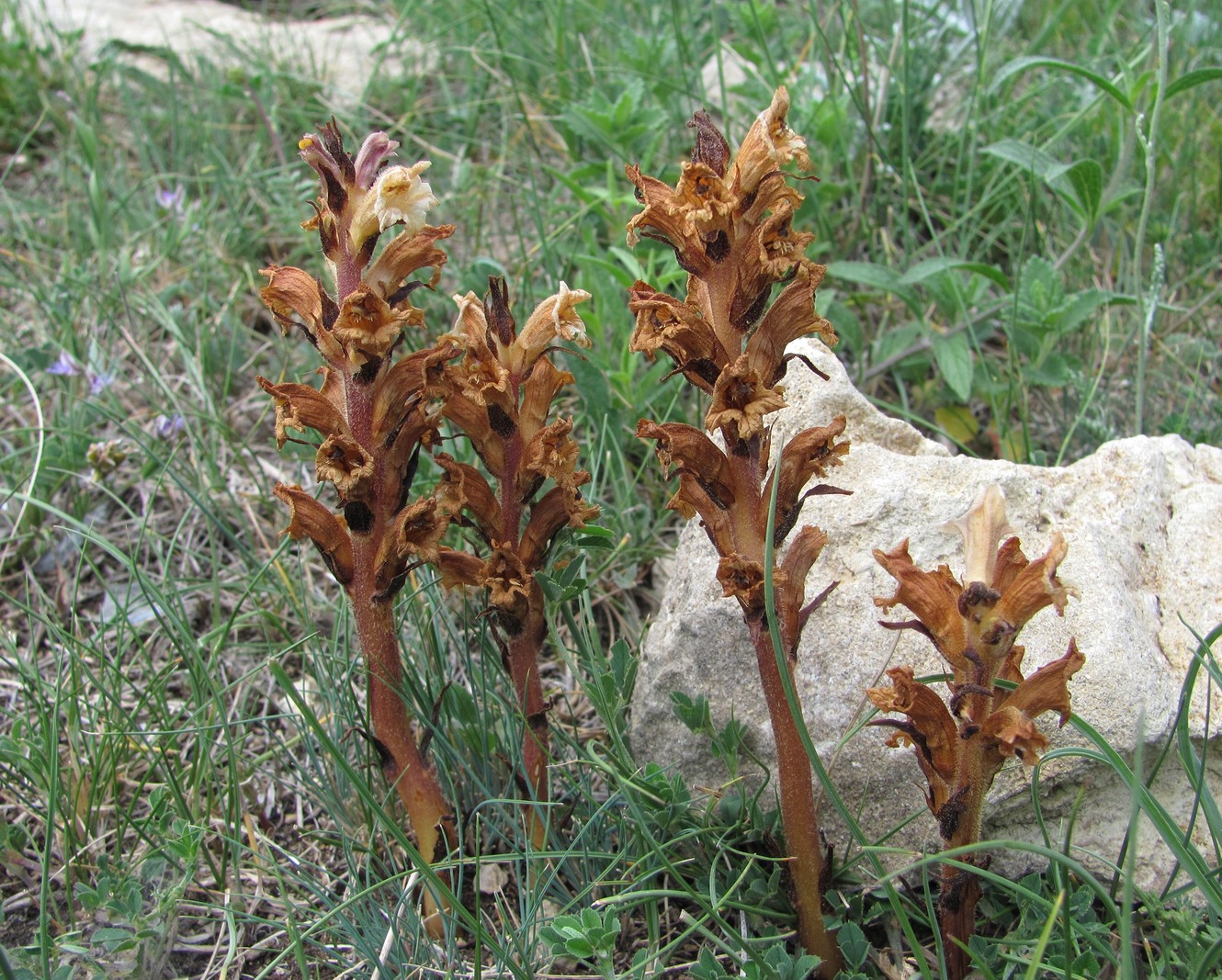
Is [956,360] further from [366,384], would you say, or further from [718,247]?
[366,384]

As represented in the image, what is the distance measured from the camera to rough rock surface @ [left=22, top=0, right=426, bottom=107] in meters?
5.67

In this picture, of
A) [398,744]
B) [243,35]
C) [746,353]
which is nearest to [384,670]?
[398,744]

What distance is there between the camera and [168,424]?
3949 millimetres

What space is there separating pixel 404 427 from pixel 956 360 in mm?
2034

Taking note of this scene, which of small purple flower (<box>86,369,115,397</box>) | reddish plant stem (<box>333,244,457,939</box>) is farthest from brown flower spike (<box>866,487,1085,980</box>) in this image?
small purple flower (<box>86,369,115,397</box>)

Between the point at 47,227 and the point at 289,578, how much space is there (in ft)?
8.40

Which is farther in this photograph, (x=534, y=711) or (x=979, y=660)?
(x=534, y=711)

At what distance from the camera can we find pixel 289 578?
11.5 feet

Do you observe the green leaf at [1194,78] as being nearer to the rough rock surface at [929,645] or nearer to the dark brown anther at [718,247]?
the rough rock surface at [929,645]

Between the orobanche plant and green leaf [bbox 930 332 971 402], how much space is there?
1.62 meters

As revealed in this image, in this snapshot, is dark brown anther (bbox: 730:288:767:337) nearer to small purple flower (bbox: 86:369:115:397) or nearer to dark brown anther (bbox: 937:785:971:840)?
dark brown anther (bbox: 937:785:971:840)

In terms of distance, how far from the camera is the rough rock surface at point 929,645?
2.41 meters

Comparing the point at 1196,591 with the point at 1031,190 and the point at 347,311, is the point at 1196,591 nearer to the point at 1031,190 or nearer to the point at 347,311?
the point at 1031,190

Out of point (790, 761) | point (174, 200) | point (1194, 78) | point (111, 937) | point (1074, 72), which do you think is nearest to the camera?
point (790, 761)
